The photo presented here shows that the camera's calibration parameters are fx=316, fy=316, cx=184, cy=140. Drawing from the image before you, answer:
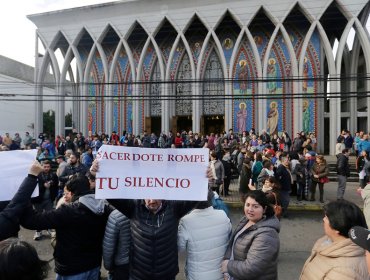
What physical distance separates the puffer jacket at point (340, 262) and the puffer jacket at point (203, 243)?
879 millimetres

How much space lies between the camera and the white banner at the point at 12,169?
8.90 feet

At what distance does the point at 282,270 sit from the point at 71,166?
5.66 meters

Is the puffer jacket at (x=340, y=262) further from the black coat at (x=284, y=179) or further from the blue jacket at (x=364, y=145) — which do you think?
the blue jacket at (x=364, y=145)

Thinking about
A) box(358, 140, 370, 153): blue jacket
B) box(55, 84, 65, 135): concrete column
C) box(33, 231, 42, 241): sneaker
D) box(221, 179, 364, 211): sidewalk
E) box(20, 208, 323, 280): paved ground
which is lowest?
box(20, 208, 323, 280): paved ground

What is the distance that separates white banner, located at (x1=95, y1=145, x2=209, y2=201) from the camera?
9.24ft

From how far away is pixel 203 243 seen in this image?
2855mm

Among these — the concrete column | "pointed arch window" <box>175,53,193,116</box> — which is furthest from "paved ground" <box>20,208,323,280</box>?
the concrete column

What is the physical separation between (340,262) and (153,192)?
154 centimetres

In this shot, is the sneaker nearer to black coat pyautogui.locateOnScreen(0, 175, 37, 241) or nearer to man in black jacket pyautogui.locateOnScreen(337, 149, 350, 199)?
black coat pyautogui.locateOnScreen(0, 175, 37, 241)

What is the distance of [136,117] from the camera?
942 inches

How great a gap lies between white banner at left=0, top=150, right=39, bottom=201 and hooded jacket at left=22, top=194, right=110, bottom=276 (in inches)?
12.8

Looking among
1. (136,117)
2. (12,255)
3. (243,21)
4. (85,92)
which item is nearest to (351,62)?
(243,21)

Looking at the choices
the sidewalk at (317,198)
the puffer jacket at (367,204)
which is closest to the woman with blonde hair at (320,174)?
the sidewalk at (317,198)

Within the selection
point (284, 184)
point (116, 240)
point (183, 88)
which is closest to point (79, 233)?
point (116, 240)
